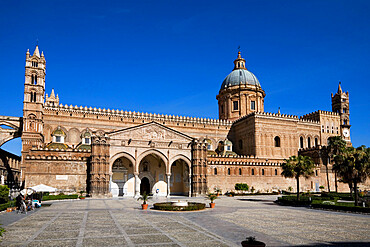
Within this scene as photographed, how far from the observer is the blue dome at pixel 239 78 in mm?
69000

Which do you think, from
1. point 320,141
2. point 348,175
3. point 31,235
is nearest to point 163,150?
point 348,175

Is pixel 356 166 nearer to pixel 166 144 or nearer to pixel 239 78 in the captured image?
pixel 166 144

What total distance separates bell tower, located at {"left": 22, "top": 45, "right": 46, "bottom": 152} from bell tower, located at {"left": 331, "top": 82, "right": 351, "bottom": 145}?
60641 millimetres

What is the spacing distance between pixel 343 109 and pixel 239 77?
24.7 metres

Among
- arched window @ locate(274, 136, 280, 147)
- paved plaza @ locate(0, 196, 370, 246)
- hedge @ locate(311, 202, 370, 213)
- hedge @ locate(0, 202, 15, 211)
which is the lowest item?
hedge @ locate(311, 202, 370, 213)

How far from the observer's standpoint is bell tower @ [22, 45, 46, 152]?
4766cm

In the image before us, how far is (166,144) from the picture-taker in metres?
45.2

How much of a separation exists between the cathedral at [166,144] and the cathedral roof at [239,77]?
0.78 ft

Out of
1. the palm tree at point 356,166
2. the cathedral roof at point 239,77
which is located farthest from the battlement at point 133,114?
the palm tree at point 356,166

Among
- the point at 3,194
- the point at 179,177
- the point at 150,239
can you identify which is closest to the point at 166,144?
the point at 179,177

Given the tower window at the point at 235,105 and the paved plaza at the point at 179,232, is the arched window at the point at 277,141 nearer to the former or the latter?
the tower window at the point at 235,105

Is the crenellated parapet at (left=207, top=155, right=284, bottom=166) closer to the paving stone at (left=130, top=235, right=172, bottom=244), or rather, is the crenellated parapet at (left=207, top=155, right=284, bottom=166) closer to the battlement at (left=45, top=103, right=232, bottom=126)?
the battlement at (left=45, top=103, right=232, bottom=126)

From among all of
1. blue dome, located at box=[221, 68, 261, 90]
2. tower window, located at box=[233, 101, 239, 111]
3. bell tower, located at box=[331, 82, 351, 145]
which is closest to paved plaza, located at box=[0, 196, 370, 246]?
tower window, located at box=[233, 101, 239, 111]

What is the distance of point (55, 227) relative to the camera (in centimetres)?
1641
